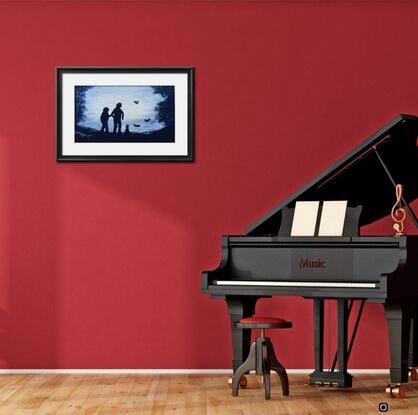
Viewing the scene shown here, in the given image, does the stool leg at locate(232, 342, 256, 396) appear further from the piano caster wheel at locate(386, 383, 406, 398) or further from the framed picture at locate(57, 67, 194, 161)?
the framed picture at locate(57, 67, 194, 161)

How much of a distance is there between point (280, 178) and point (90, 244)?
1526 mm

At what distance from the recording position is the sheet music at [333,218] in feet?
21.3

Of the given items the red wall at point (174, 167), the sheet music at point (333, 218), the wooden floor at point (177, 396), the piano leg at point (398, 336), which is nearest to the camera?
the wooden floor at point (177, 396)

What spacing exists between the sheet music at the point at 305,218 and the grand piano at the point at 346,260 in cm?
4

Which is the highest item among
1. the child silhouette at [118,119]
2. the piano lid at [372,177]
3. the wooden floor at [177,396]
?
the child silhouette at [118,119]

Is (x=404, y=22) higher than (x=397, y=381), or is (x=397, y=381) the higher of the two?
(x=404, y=22)

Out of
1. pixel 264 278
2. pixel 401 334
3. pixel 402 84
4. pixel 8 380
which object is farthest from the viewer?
pixel 402 84

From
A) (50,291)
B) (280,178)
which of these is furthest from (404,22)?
(50,291)

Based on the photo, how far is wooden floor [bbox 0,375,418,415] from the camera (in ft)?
19.5

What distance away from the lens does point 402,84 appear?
309 inches

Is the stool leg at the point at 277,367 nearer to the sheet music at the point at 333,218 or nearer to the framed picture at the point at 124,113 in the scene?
the sheet music at the point at 333,218

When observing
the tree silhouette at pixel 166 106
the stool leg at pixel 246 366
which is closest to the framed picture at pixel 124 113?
the tree silhouette at pixel 166 106

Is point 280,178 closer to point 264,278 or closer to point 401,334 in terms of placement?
point 264,278

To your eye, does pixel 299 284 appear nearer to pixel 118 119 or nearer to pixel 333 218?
pixel 333 218
